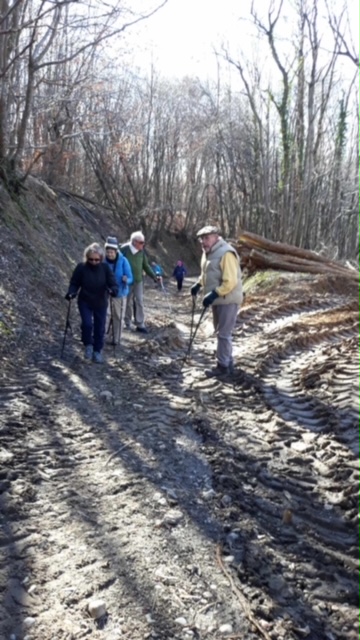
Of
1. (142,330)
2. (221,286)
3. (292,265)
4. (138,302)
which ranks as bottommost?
(142,330)

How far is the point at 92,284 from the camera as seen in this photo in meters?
8.85

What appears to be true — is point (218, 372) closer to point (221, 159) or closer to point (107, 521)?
point (107, 521)

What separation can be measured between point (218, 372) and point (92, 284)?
2.44m

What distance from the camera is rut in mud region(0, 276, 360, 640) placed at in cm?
305

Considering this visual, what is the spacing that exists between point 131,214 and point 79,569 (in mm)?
36404

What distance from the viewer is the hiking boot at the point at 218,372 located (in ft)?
25.5

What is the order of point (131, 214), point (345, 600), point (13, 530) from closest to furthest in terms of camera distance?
point (345, 600)
point (13, 530)
point (131, 214)

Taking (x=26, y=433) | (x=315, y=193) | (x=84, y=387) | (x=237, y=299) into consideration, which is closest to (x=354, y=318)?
(x=237, y=299)

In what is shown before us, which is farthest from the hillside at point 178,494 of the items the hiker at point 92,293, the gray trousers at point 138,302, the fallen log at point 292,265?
the fallen log at point 292,265

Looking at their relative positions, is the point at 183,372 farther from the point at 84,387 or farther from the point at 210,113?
the point at 210,113

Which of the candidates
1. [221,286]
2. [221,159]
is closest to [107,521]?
[221,286]

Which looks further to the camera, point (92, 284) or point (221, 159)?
point (221, 159)

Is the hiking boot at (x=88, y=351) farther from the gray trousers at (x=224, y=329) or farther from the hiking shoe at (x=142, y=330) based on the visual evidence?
the hiking shoe at (x=142, y=330)

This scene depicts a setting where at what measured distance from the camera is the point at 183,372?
8.04m
